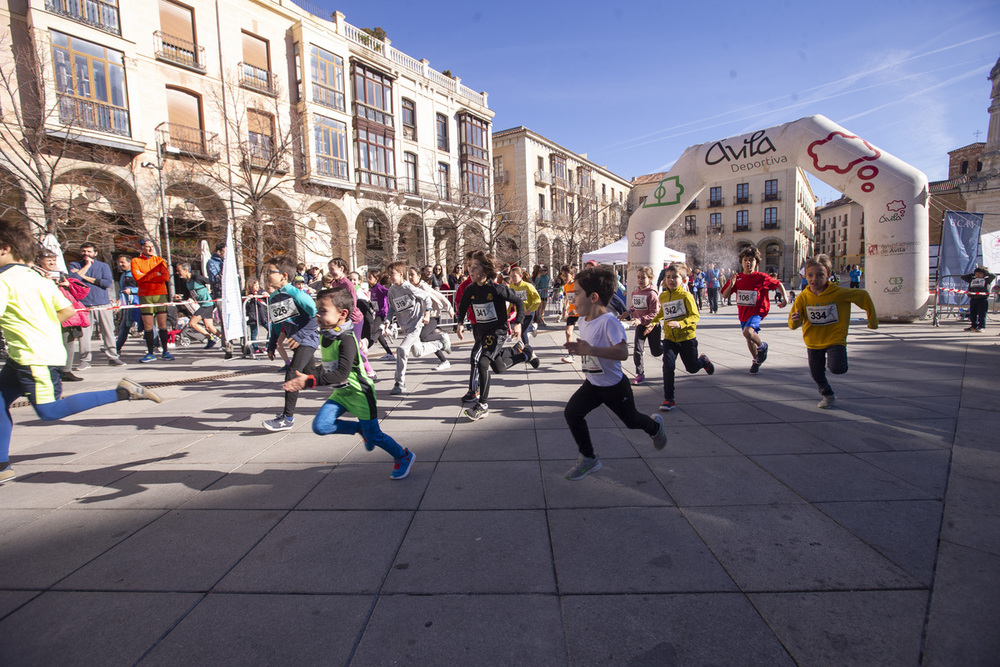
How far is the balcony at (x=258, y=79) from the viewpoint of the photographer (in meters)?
20.9

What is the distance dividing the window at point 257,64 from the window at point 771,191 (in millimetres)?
52447

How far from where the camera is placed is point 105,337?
30.0 ft

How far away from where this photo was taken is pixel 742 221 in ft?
187

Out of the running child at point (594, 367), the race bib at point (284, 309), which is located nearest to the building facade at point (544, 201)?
the race bib at point (284, 309)

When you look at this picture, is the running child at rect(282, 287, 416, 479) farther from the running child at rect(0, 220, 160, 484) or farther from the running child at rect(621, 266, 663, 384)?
the running child at rect(621, 266, 663, 384)

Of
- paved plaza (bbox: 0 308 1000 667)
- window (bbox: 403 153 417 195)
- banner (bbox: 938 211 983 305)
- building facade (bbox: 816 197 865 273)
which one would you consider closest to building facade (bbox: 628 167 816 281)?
building facade (bbox: 816 197 865 273)

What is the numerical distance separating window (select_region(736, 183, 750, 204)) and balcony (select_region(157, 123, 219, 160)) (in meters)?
54.9

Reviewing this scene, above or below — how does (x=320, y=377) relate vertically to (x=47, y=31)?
below

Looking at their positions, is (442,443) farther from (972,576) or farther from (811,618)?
(972,576)

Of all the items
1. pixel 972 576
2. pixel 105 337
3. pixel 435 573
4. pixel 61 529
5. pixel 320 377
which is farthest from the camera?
pixel 105 337

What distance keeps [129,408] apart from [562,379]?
5.60 meters

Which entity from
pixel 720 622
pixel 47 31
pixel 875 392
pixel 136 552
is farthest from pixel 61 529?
pixel 47 31

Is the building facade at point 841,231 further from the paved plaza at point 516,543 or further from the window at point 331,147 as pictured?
the paved plaza at point 516,543

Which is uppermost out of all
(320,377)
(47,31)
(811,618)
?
(47,31)
